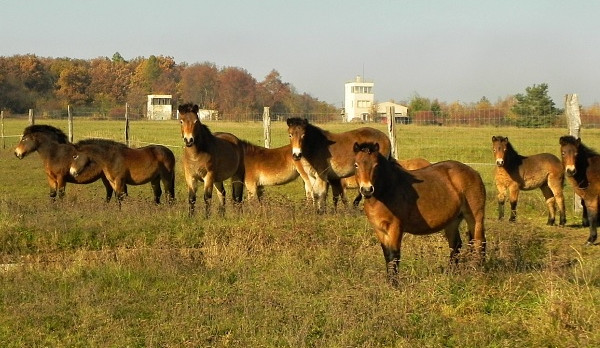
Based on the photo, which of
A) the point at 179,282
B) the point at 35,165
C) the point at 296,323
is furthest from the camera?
the point at 35,165

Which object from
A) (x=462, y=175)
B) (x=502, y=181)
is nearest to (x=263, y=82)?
(x=502, y=181)

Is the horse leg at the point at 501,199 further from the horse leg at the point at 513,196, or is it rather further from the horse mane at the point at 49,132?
the horse mane at the point at 49,132

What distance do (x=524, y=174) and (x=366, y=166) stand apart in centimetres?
790

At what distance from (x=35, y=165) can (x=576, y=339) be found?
22.3 meters

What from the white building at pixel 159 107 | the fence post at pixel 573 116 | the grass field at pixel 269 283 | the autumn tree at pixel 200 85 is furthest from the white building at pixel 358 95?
the grass field at pixel 269 283

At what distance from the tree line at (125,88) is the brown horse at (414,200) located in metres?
63.1

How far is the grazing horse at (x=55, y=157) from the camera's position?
15.4m

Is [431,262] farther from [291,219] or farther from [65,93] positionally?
[65,93]

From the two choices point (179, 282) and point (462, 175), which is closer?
point (179, 282)

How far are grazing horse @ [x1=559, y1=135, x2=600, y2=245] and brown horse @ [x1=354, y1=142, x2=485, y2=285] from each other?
4013mm

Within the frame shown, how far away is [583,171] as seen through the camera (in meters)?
12.1

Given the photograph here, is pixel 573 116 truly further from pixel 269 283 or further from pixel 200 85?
pixel 200 85

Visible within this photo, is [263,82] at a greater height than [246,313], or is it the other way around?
[263,82]

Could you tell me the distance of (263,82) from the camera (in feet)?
273
